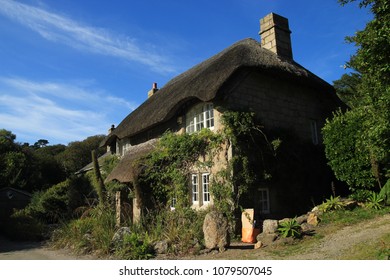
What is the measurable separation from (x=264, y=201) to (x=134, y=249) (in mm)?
5209

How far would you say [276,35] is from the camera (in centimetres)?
1466

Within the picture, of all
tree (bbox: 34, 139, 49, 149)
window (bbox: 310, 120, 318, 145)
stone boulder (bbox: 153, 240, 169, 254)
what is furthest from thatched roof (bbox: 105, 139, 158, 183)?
tree (bbox: 34, 139, 49, 149)

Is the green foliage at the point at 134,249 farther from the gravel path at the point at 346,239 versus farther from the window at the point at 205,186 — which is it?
the gravel path at the point at 346,239

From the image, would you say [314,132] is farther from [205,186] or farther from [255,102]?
[205,186]

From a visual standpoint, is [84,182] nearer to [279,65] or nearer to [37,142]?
[279,65]

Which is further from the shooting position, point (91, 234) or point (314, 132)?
point (314, 132)

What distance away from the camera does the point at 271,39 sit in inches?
581

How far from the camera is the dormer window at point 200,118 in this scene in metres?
12.7

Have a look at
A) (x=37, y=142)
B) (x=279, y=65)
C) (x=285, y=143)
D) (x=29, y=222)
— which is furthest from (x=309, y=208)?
(x=37, y=142)

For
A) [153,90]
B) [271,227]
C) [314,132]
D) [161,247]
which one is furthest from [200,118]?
[153,90]

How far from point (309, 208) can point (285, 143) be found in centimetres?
271

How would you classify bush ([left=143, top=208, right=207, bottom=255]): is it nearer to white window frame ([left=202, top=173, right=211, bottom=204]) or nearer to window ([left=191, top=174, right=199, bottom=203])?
white window frame ([left=202, top=173, right=211, bottom=204])

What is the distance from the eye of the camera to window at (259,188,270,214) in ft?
39.9

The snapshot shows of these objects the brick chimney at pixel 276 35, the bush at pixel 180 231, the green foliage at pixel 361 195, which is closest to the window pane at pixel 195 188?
the bush at pixel 180 231
